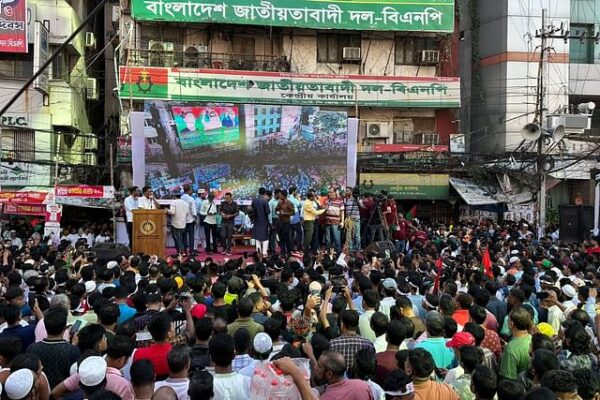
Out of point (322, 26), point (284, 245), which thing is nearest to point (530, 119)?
point (322, 26)

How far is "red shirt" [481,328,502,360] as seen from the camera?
5266 mm

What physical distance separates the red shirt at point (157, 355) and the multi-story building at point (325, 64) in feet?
64.0

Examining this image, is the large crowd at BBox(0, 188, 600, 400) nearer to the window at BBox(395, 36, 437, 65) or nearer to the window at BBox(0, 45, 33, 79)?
the window at BBox(0, 45, 33, 79)

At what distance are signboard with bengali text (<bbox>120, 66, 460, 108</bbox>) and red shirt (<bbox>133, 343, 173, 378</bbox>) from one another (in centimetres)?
1958

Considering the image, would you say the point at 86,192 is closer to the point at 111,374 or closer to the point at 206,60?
the point at 206,60

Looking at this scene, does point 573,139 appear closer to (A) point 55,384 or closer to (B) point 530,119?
(B) point 530,119

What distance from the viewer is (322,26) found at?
24953mm

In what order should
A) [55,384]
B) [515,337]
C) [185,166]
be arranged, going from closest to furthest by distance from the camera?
[55,384] < [515,337] < [185,166]

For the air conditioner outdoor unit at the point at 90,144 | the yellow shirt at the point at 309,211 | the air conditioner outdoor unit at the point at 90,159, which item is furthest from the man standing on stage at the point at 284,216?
the air conditioner outdoor unit at the point at 90,159

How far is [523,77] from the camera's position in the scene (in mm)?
27000

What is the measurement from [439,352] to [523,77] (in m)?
24.8

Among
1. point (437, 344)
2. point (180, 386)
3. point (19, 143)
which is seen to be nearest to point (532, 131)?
point (437, 344)

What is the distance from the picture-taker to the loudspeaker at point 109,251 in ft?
34.7

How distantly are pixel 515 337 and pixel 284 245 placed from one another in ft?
29.4
